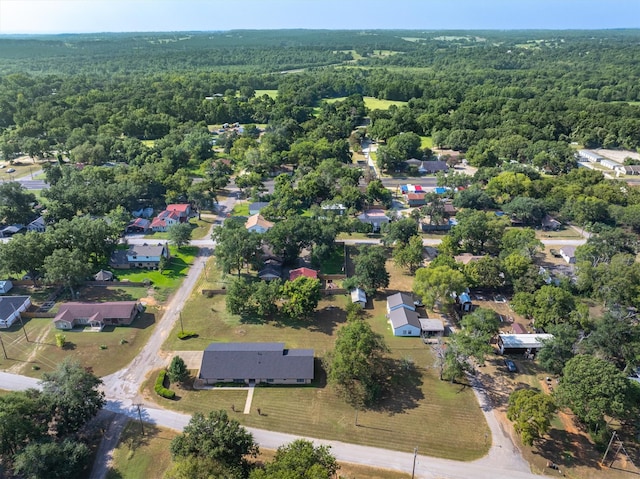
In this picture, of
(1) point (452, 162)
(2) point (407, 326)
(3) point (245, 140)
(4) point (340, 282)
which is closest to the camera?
(2) point (407, 326)

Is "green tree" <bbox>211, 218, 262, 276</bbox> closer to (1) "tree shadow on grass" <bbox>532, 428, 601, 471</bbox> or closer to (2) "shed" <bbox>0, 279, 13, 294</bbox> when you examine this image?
(2) "shed" <bbox>0, 279, 13, 294</bbox>

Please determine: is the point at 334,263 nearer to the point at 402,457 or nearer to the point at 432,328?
the point at 432,328

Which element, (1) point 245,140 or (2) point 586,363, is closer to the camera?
(2) point 586,363

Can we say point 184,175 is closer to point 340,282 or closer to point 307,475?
point 340,282

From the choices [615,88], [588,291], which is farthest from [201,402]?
[615,88]

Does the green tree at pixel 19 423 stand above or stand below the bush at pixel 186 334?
above

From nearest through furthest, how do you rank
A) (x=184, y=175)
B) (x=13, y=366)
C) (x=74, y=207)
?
(x=13, y=366) → (x=74, y=207) → (x=184, y=175)

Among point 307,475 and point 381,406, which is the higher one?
point 307,475

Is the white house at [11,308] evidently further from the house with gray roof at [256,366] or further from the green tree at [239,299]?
the house with gray roof at [256,366]

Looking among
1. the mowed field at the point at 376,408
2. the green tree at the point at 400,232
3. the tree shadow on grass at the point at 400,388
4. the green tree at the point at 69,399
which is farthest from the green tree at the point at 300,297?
the green tree at the point at 69,399
